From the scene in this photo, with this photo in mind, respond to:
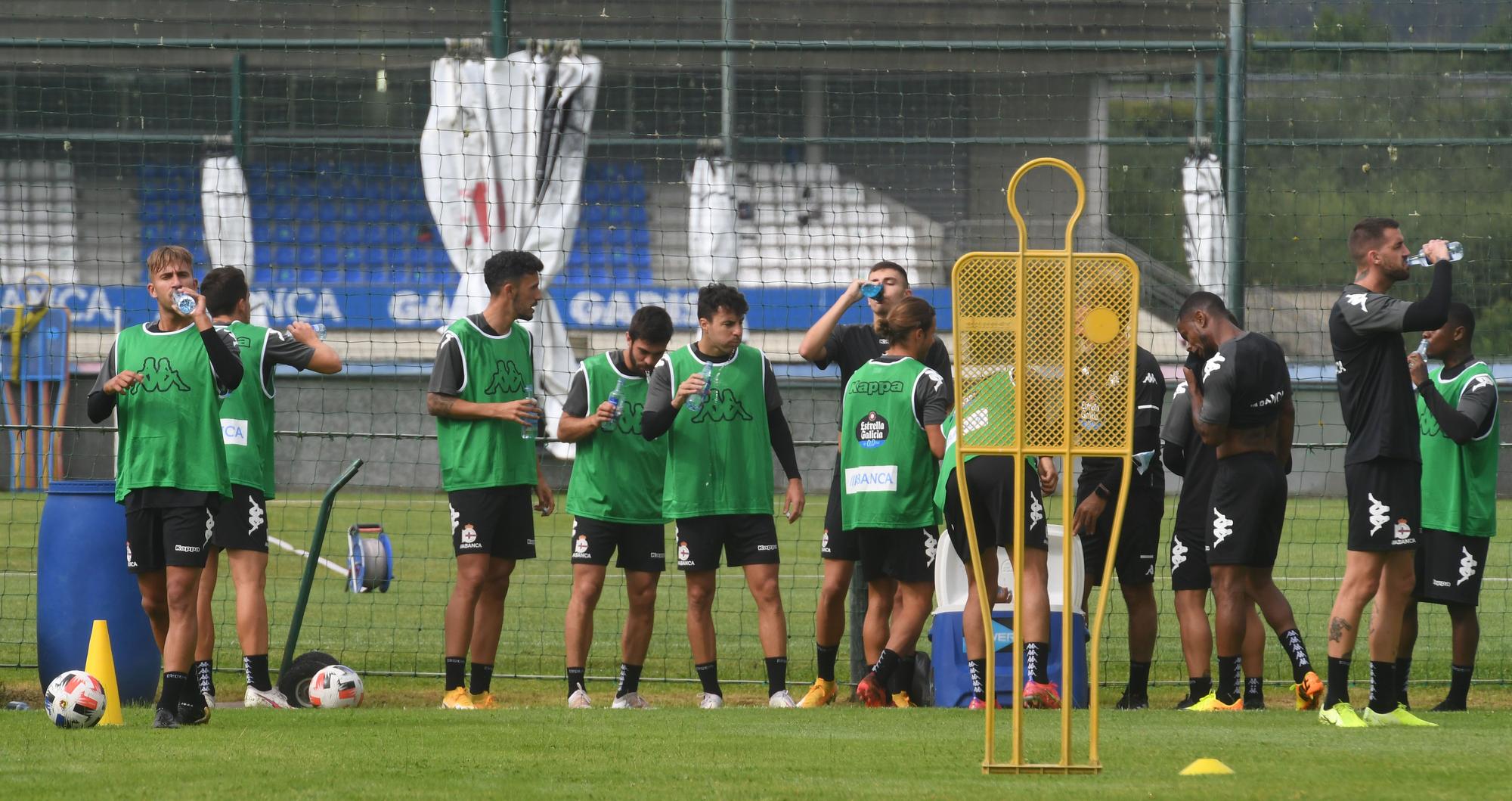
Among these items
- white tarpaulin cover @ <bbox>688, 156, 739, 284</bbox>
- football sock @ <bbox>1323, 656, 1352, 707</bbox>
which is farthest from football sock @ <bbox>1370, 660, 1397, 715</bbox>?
white tarpaulin cover @ <bbox>688, 156, 739, 284</bbox>

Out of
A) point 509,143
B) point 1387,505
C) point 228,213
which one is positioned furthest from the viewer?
point 228,213

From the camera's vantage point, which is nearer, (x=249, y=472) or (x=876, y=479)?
(x=249, y=472)

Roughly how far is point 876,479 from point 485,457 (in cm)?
185

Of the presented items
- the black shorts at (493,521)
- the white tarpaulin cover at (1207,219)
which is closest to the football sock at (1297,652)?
the white tarpaulin cover at (1207,219)

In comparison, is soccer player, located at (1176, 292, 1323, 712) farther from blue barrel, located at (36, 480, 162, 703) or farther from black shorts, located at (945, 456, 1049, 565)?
blue barrel, located at (36, 480, 162, 703)

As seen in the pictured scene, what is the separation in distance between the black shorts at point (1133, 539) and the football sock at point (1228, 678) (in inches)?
26.7

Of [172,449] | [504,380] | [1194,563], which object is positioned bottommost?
[1194,563]

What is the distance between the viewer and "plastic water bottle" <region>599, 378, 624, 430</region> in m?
8.79

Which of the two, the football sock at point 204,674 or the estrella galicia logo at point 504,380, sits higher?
the estrella galicia logo at point 504,380

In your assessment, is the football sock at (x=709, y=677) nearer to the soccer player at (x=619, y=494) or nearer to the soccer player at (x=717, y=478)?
the soccer player at (x=717, y=478)

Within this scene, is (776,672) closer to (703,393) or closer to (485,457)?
(703,393)

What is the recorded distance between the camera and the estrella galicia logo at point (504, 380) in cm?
876

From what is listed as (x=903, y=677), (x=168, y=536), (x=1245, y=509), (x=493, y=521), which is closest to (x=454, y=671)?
(x=493, y=521)

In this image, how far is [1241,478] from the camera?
8141mm
